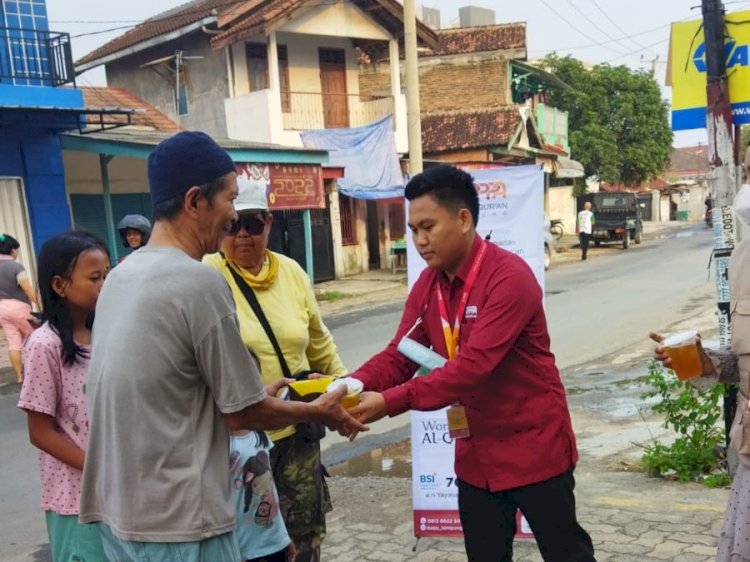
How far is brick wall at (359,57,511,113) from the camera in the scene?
26.5 m

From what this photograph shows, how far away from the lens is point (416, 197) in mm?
2457

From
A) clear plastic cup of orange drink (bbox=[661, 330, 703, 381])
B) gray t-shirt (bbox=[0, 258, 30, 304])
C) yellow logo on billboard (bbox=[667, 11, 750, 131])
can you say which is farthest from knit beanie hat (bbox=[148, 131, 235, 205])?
gray t-shirt (bbox=[0, 258, 30, 304])

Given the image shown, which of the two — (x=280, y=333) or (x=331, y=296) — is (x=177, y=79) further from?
(x=280, y=333)

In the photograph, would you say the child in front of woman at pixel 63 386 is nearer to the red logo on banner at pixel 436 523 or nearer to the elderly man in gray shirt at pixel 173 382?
the elderly man in gray shirt at pixel 173 382

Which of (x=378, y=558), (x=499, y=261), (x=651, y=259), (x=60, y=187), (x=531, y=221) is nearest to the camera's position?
(x=499, y=261)

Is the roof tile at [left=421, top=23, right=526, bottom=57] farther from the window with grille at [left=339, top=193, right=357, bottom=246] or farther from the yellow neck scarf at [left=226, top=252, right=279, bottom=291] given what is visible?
the yellow neck scarf at [left=226, top=252, right=279, bottom=291]

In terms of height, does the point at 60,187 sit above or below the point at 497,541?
above

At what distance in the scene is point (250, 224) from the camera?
280cm

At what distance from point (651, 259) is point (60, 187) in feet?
53.0

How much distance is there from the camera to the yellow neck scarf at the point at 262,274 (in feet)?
9.17

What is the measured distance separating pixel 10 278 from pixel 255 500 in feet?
22.9

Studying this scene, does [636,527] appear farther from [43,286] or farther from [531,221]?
[43,286]

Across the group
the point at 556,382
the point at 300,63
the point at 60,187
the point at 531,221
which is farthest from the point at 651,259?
the point at 556,382

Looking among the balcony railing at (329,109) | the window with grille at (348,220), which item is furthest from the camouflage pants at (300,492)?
the window with grille at (348,220)
